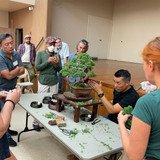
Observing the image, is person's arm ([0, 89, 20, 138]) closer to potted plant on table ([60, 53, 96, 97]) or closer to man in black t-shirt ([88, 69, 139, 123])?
potted plant on table ([60, 53, 96, 97])

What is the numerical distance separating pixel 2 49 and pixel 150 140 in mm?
1930

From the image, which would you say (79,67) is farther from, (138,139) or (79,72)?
(138,139)

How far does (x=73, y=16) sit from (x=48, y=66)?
5.37 metres

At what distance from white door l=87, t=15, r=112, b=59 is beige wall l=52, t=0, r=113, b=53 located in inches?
12.3

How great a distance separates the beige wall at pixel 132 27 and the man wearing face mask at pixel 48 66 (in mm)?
6407

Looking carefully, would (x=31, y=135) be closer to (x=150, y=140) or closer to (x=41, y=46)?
(x=150, y=140)

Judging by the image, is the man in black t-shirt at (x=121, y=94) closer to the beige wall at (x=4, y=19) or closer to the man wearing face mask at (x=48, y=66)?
the man wearing face mask at (x=48, y=66)

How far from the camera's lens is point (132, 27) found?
28.2 ft

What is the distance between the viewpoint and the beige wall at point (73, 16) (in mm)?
6645

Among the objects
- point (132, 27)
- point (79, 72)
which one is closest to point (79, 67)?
point (79, 72)

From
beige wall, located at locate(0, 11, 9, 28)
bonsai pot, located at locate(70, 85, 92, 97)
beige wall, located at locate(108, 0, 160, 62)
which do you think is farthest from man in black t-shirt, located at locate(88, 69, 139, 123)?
beige wall, located at locate(0, 11, 9, 28)

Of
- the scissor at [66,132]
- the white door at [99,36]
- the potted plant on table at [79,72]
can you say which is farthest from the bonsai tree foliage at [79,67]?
the white door at [99,36]

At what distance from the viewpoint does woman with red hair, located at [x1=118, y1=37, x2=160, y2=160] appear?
0.67 metres

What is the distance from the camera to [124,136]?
2.68ft
